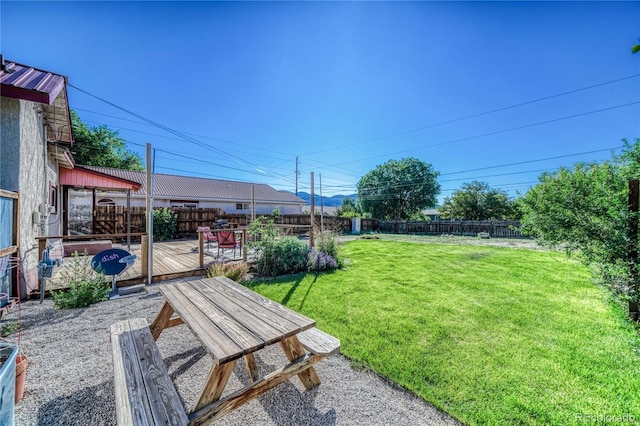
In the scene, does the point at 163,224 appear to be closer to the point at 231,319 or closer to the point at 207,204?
the point at 207,204

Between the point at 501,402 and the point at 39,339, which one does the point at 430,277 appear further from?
the point at 39,339

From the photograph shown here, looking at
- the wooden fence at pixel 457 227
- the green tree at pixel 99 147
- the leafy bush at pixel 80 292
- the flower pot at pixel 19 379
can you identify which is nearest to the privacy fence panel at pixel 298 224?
the wooden fence at pixel 457 227

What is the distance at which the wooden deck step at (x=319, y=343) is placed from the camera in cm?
189

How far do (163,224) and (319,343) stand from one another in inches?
496

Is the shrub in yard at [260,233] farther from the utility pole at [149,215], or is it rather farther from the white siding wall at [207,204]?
the white siding wall at [207,204]

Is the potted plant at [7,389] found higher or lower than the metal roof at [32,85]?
lower

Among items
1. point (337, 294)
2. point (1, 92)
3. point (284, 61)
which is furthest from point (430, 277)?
point (284, 61)

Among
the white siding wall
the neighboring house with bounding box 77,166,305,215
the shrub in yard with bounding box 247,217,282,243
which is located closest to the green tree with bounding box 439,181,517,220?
the neighboring house with bounding box 77,166,305,215

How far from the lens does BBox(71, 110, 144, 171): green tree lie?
1798 cm

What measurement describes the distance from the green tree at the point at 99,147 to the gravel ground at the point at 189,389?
2170cm

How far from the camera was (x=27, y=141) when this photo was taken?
14.1 feet

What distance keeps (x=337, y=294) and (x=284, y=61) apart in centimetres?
853

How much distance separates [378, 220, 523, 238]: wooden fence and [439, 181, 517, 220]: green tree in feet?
28.4

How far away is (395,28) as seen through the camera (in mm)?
7590
